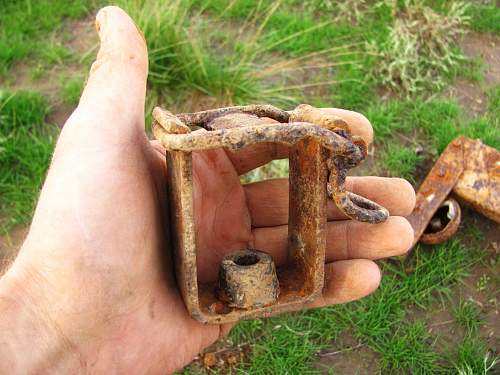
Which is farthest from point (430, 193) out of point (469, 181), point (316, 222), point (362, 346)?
point (316, 222)

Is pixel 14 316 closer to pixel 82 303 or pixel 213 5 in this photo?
pixel 82 303

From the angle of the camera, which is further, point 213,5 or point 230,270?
point 213,5

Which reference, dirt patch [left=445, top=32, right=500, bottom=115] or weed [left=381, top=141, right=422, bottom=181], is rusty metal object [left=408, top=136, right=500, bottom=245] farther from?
dirt patch [left=445, top=32, right=500, bottom=115]

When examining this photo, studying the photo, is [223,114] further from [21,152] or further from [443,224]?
[21,152]

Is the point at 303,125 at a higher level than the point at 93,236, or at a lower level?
higher

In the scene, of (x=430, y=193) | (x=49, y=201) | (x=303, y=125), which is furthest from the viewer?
(x=430, y=193)

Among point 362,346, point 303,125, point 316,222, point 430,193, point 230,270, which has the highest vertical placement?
Answer: point 303,125

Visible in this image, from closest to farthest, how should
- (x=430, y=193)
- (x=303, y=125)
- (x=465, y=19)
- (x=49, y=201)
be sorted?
(x=303, y=125) < (x=49, y=201) < (x=430, y=193) < (x=465, y=19)
